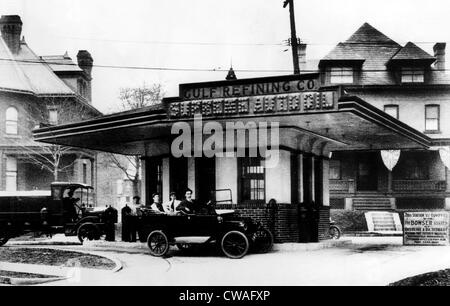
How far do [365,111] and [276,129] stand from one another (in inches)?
118

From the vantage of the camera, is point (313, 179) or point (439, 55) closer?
point (313, 179)

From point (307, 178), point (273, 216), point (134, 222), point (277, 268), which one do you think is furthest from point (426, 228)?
point (134, 222)

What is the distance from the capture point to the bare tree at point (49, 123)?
3158 centimetres

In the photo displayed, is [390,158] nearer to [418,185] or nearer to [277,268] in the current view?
[418,185]

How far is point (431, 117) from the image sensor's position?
34.5 m

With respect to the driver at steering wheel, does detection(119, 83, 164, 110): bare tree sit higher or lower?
higher

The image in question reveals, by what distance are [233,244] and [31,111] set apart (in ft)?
73.3

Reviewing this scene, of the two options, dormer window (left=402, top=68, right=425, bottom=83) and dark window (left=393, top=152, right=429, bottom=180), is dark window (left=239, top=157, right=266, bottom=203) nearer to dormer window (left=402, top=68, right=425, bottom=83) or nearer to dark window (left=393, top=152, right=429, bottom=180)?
dark window (left=393, top=152, right=429, bottom=180)

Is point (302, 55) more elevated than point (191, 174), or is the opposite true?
point (302, 55)

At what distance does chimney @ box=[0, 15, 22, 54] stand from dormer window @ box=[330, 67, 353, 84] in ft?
60.8

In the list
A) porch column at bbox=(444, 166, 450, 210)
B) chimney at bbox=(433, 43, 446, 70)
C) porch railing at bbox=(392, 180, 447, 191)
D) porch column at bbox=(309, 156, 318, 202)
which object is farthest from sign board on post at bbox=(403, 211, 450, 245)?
chimney at bbox=(433, 43, 446, 70)

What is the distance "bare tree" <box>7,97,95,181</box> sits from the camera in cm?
3158

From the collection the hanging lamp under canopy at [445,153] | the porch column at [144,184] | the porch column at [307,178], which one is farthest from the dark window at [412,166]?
the porch column at [144,184]

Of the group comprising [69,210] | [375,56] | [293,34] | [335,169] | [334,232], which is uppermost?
[375,56]
